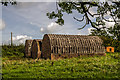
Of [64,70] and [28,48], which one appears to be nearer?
[64,70]

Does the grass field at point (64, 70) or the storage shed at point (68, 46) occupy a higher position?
the storage shed at point (68, 46)

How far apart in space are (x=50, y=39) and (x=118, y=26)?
16.0 m

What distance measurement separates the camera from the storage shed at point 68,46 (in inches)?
845

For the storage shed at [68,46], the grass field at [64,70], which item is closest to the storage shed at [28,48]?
the storage shed at [68,46]

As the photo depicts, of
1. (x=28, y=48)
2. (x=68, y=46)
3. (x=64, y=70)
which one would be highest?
(x=68, y=46)

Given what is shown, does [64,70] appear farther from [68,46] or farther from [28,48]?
[28,48]

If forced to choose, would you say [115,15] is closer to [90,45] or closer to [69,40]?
[69,40]

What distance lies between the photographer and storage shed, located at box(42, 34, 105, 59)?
21459 millimetres

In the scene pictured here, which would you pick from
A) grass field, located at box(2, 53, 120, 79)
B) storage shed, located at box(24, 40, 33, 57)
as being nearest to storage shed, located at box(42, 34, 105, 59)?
storage shed, located at box(24, 40, 33, 57)

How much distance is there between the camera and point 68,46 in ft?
73.6

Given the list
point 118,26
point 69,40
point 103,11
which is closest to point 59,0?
point 103,11

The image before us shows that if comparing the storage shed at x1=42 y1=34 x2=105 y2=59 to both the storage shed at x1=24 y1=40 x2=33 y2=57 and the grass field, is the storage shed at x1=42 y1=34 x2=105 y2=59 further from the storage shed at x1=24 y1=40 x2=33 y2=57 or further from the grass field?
the grass field

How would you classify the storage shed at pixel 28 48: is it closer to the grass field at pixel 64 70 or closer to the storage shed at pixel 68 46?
the storage shed at pixel 68 46

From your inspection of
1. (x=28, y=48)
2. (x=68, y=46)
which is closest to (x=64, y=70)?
(x=68, y=46)
